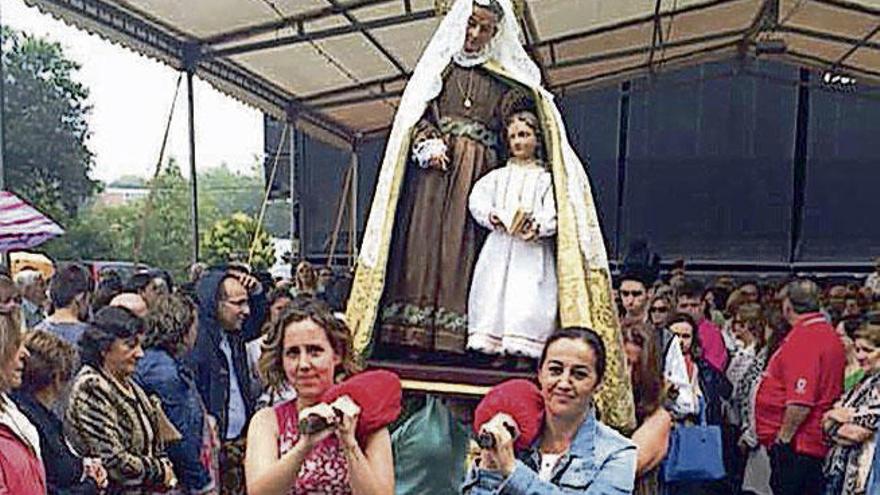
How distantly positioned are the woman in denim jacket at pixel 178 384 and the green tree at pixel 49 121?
19352mm

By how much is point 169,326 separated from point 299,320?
149 cm

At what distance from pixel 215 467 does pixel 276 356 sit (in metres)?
1.75

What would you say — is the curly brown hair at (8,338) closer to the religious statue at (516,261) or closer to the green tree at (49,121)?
the religious statue at (516,261)

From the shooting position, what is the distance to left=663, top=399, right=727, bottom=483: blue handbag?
3.54 m

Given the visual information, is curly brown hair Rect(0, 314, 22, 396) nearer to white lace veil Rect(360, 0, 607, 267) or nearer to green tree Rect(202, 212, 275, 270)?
white lace veil Rect(360, 0, 607, 267)

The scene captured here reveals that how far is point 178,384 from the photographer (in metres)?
3.37

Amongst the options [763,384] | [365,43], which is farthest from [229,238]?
[763,384]

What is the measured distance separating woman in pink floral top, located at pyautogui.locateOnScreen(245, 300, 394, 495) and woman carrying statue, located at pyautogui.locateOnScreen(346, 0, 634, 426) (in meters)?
0.82

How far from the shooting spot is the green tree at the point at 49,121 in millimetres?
22516

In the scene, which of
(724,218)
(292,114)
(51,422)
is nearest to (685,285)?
(51,422)

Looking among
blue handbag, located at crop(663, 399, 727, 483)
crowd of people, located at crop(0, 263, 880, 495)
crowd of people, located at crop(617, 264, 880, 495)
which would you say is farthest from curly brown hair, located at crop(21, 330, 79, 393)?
blue handbag, located at crop(663, 399, 727, 483)

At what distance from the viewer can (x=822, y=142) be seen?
11641 millimetres

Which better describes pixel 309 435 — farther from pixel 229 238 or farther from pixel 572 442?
pixel 229 238

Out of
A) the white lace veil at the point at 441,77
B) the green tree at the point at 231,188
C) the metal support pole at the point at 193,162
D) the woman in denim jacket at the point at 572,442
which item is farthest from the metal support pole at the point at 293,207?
the green tree at the point at 231,188
